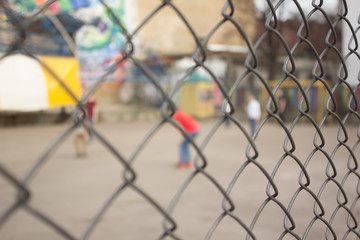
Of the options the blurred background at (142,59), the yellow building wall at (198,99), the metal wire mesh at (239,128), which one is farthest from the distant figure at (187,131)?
the yellow building wall at (198,99)

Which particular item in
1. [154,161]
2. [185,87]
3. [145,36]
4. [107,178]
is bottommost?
[107,178]

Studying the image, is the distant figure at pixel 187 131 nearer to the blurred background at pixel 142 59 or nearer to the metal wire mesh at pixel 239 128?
the blurred background at pixel 142 59

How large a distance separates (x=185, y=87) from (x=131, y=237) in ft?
39.7

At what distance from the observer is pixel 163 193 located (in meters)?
4.23

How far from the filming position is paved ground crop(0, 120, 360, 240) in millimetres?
2852

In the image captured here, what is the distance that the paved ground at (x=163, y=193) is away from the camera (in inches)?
112

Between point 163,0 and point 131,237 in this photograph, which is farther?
point 131,237

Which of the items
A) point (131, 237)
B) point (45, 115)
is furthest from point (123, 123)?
point (131, 237)

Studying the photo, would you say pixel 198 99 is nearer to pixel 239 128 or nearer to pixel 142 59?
pixel 142 59

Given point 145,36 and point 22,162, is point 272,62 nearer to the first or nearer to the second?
point 145,36

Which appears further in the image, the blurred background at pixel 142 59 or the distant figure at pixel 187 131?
the blurred background at pixel 142 59

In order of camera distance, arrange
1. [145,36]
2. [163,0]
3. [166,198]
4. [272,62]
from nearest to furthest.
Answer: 1. [163,0]
2. [166,198]
3. [272,62]
4. [145,36]

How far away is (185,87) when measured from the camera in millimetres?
14656

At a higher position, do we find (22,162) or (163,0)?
(22,162)
